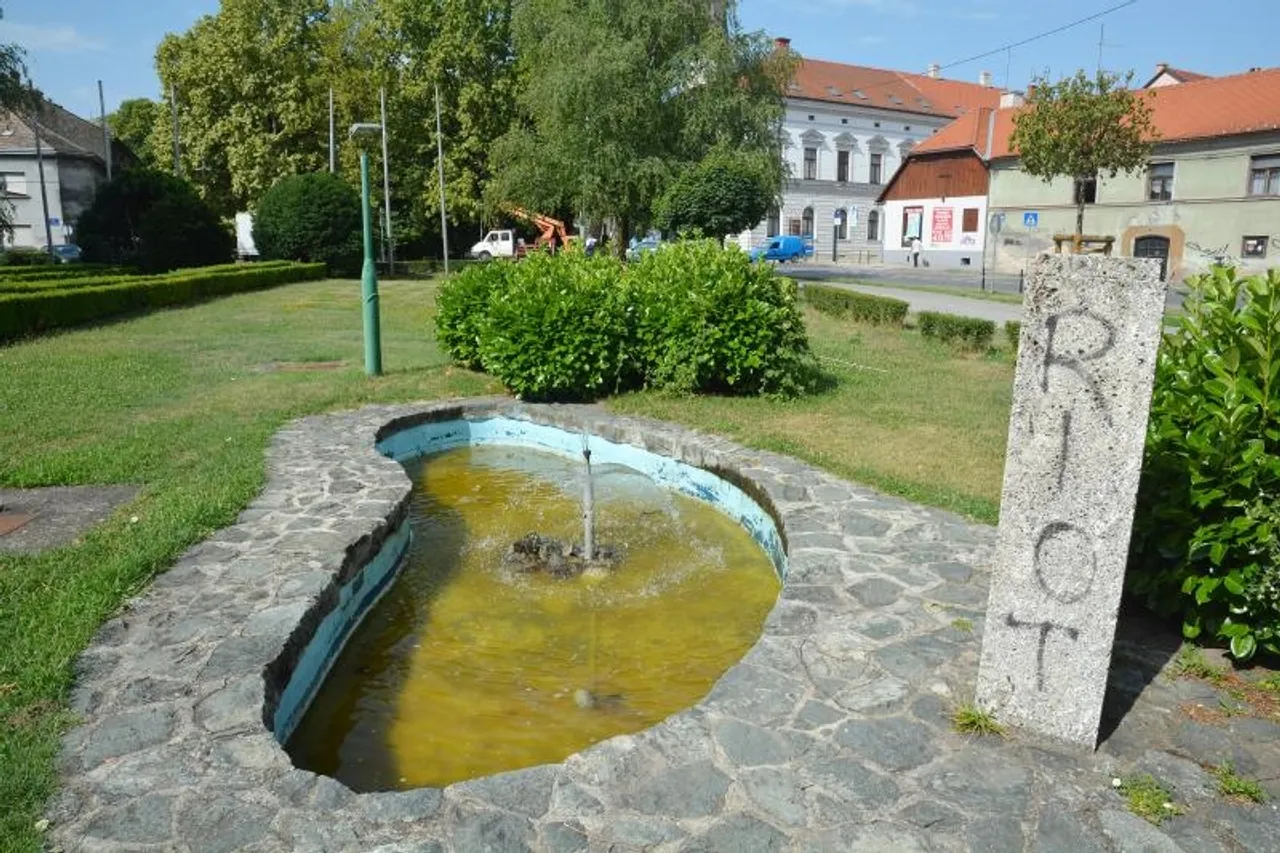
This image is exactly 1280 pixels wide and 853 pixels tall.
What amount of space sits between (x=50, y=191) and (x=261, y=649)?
4537cm

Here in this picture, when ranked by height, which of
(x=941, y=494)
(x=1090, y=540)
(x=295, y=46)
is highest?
(x=295, y=46)

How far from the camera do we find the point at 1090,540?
11.1 ft

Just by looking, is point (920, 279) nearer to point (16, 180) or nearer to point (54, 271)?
point (54, 271)

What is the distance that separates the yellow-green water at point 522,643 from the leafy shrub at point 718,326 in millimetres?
2912

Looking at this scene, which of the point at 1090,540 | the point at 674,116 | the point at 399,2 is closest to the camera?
the point at 1090,540

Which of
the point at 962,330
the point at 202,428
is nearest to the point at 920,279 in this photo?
the point at 962,330

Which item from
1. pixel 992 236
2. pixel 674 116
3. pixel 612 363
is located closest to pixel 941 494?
pixel 612 363

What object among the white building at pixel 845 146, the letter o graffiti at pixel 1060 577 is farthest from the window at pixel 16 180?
the letter o graffiti at pixel 1060 577

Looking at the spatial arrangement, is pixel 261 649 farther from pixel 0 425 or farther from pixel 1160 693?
pixel 0 425

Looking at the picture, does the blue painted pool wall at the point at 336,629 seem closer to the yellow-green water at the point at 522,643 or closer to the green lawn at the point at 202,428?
the yellow-green water at the point at 522,643

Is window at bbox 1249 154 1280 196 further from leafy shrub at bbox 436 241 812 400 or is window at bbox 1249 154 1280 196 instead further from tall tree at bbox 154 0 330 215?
tall tree at bbox 154 0 330 215

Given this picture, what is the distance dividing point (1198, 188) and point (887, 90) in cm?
2881

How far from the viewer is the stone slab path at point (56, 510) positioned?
578 centimetres

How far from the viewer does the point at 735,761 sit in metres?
3.49
